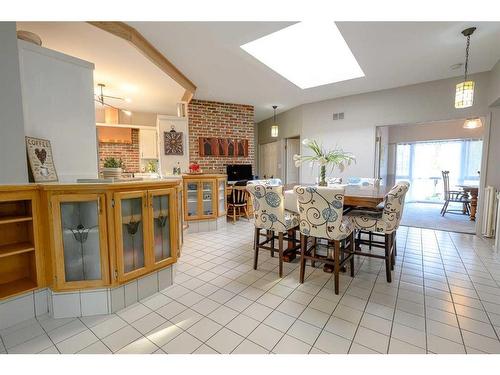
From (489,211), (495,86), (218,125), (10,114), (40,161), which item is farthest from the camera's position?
(218,125)

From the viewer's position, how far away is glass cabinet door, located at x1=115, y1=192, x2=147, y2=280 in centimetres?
197

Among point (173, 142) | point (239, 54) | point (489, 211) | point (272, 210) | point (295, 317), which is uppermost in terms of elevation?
point (239, 54)

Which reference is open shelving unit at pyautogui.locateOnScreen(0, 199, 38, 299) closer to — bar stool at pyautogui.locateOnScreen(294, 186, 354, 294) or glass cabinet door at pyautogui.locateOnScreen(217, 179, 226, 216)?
bar stool at pyautogui.locateOnScreen(294, 186, 354, 294)

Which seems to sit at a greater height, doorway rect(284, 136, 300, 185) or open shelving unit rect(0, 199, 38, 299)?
doorway rect(284, 136, 300, 185)

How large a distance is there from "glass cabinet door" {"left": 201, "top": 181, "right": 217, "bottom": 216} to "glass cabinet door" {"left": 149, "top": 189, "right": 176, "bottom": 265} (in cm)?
215

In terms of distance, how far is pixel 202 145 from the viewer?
17.7ft

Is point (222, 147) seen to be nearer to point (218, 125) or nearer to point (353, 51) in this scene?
point (218, 125)

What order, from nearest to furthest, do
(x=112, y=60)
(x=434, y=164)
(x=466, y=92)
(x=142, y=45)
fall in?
(x=466, y=92) < (x=142, y=45) < (x=112, y=60) < (x=434, y=164)

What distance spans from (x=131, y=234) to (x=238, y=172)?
3738 mm

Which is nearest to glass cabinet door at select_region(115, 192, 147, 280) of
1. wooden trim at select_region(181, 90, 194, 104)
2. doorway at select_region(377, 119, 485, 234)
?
wooden trim at select_region(181, 90, 194, 104)

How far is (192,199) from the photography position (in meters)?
4.54

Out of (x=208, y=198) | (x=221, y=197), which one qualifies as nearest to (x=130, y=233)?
(x=208, y=198)

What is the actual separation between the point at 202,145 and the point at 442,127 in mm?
6779
